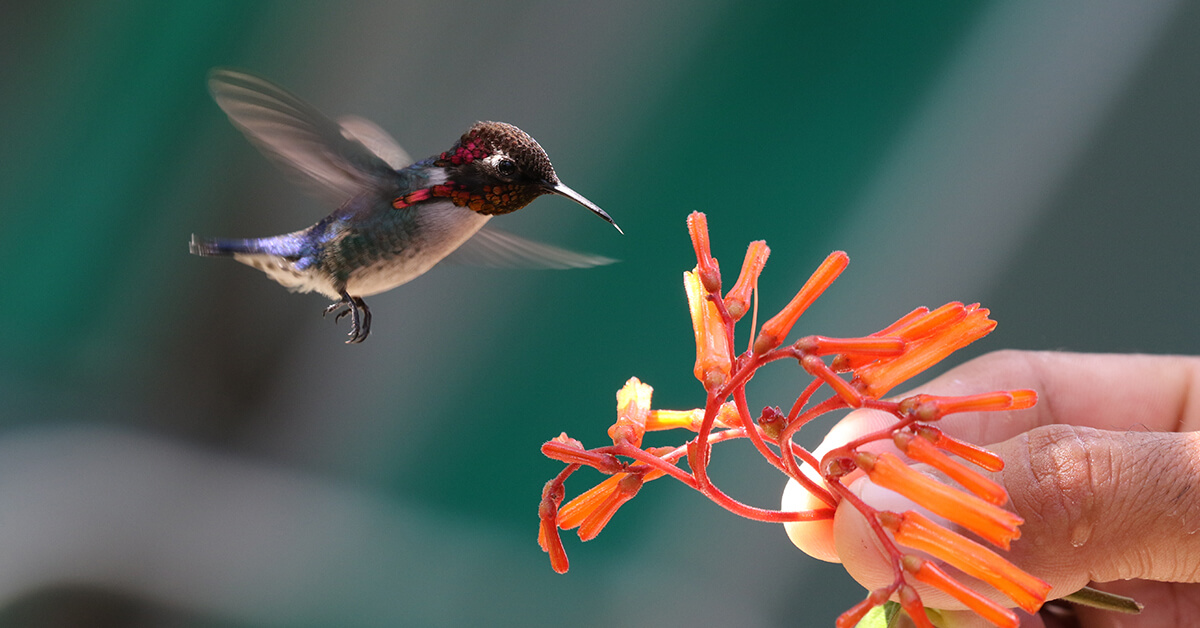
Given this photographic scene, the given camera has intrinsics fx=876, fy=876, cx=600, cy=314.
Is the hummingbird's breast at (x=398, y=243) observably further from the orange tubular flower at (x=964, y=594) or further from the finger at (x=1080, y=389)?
the finger at (x=1080, y=389)

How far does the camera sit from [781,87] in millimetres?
2947

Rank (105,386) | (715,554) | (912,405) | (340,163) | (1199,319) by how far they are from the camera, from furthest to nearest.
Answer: (715,554) < (1199,319) < (105,386) < (340,163) < (912,405)

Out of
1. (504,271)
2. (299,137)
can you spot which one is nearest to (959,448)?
(299,137)

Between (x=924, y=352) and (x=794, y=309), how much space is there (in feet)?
0.57

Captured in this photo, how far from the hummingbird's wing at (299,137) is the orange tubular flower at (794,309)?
0.56m

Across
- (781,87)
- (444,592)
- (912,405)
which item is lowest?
(444,592)

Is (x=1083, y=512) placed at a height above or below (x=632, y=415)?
above

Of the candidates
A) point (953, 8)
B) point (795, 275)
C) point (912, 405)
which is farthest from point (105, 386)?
point (953, 8)

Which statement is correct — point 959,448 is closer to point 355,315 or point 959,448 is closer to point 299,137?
point 355,315

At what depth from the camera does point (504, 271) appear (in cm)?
302

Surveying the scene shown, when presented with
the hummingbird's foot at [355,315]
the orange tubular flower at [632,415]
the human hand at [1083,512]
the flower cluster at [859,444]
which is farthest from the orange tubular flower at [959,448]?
the hummingbird's foot at [355,315]

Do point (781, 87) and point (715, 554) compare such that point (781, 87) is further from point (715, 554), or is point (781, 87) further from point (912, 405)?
point (912, 405)

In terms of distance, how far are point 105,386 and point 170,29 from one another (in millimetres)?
1147

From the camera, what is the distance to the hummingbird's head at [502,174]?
1.04m
